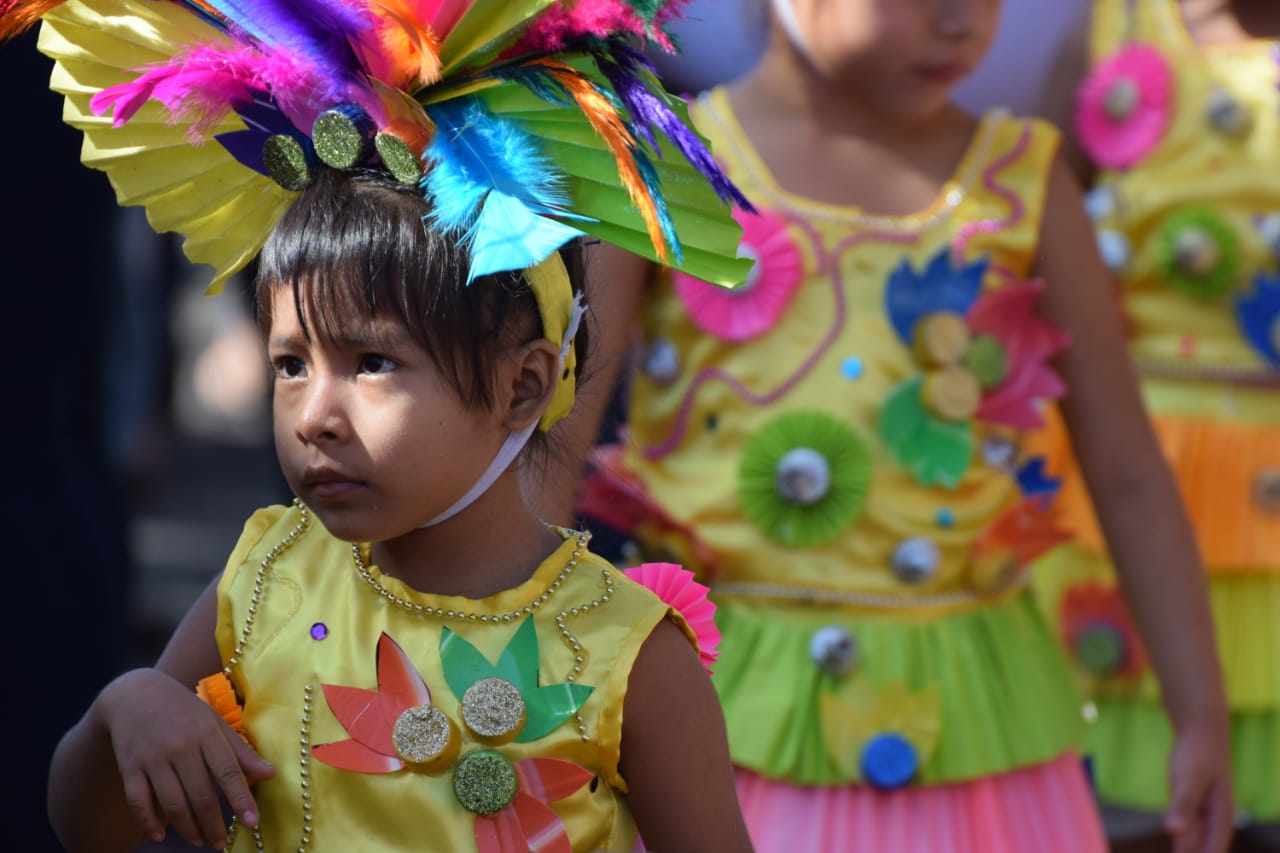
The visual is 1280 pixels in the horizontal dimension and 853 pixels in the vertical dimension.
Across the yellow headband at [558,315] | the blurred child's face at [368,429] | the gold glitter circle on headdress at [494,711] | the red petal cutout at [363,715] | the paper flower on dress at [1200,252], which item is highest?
the paper flower on dress at [1200,252]

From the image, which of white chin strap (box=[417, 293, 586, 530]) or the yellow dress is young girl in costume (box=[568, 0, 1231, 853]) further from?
white chin strap (box=[417, 293, 586, 530])

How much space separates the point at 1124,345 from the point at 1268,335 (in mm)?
735

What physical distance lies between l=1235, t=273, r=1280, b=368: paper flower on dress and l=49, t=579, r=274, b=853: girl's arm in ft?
6.56

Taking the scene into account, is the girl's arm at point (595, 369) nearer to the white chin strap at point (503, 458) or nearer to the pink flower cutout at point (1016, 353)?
the white chin strap at point (503, 458)

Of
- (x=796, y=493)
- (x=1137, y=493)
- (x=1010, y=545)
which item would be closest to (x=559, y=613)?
(x=796, y=493)

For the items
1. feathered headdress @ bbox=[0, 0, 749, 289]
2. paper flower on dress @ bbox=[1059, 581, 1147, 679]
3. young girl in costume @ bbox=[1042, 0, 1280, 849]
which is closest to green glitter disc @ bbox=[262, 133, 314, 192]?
feathered headdress @ bbox=[0, 0, 749, 289]

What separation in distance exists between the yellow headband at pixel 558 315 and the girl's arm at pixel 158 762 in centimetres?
38

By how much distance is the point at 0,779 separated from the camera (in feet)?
8.96

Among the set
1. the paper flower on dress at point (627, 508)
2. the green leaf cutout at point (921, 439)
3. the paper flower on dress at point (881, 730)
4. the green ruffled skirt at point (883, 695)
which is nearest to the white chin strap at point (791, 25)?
the green leaf cutout at point (921, 439)

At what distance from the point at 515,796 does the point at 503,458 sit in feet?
1.01

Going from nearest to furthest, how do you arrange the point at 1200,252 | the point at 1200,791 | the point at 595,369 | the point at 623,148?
the point at 623,148 < the point at 595,369 < the point at 1200,791 < the point at 1200,252

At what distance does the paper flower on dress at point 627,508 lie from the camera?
7.62ft

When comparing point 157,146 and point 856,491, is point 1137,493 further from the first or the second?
point 157,146

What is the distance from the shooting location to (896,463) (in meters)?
2.30
